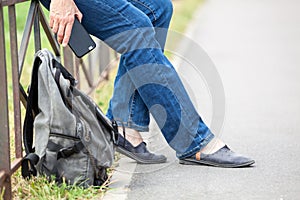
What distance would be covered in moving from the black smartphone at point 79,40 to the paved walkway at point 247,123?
755 millimetres

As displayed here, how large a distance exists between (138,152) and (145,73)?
0.54 metres

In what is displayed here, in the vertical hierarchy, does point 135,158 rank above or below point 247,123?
above

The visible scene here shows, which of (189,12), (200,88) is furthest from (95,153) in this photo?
(189,12)

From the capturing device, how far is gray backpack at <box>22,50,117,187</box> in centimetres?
338

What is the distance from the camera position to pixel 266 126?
534 cm

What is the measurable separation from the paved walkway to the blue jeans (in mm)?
256

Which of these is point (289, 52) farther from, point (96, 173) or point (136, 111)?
point (96, 173)

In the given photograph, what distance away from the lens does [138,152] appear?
407 cm

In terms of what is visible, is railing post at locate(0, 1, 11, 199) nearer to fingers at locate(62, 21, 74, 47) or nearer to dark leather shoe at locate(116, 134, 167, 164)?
fingers at locate(62, 21, 74, 47)

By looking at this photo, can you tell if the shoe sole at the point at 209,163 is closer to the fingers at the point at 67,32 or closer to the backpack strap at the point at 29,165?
the backpack strap at the point at 29,165

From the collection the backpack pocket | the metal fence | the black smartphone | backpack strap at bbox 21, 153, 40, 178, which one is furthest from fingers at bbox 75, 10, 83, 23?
backpack strap at bbox 21, 153, 40, 178

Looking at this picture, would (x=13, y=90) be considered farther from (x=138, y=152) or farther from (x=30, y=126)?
(x=138, y=152)

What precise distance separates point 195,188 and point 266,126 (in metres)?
1.76

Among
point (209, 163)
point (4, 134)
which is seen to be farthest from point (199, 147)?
point (4, 134)
